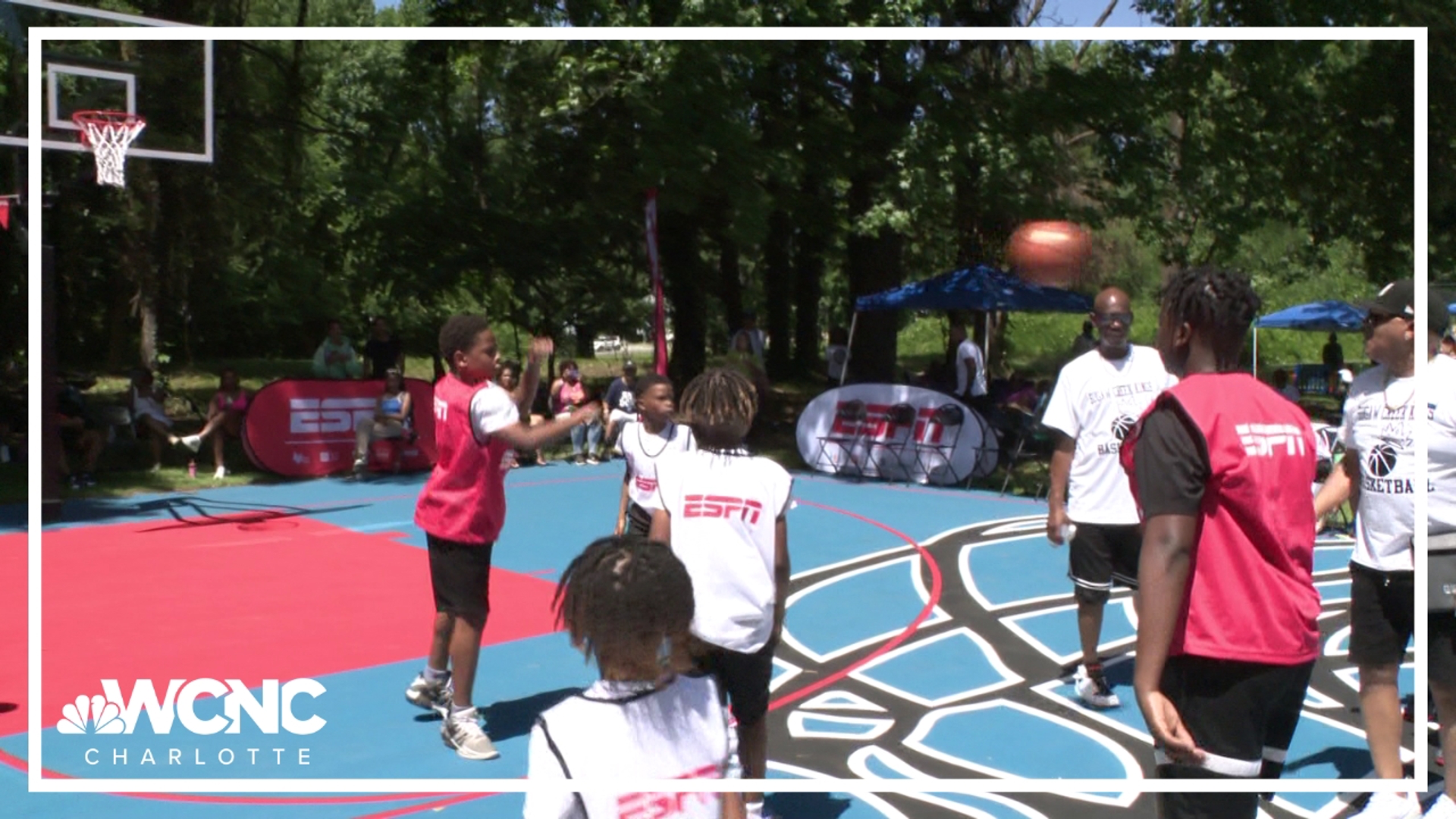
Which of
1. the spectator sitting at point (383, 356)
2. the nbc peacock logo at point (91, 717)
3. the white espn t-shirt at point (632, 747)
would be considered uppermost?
the spectator sitting at point (383, 356)

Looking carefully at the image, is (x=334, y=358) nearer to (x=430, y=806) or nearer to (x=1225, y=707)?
(x=430, y=806)

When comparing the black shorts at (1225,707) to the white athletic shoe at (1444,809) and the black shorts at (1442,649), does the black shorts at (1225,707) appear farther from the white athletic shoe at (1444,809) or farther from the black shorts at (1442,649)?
the white athletic shoe at (1444,809)

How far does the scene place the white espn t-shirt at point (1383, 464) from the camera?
422 cm

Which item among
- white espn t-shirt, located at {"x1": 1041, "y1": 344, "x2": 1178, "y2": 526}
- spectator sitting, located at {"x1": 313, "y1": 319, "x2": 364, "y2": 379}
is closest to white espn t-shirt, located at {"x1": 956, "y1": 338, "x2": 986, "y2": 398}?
spectator sitting, located at {"x1": 313, "y1": 319, "x2": 364, "y2": 379}

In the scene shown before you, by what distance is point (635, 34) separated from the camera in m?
4.30

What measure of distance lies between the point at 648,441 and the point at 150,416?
10.7m

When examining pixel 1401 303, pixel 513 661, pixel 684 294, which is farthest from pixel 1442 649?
pixel 684 294

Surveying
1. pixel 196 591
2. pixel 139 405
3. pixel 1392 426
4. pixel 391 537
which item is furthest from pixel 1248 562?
pixel 139 405

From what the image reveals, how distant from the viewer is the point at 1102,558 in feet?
19.1

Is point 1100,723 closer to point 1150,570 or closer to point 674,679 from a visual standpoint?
point 1150,570

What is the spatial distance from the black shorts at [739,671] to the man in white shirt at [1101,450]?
86.0 inches

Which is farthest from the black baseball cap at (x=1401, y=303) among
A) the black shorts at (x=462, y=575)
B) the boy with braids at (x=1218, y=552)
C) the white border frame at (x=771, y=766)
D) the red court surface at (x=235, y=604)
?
the red court surface at (x=235, y=604)

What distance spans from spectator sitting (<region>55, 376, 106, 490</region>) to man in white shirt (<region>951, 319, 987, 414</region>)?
9284 millimetres

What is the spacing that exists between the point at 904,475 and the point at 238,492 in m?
7.00
